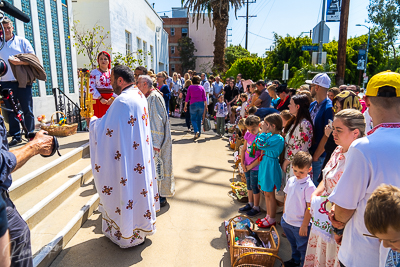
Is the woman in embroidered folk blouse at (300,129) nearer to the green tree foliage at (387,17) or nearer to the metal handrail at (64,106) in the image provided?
the metal handrail at (64,106)

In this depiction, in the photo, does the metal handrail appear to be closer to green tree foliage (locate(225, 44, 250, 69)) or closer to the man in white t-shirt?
the man in white t-shirt

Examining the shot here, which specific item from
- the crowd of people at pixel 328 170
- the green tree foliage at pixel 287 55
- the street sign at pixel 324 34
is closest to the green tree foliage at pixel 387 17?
the green tree foliage at pixel 287 55

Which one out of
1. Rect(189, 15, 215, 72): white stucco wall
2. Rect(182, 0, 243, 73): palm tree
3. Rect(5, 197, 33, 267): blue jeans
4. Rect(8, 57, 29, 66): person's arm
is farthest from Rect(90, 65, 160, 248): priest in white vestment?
Rect(189, 15, 215, 72): white stucco wall

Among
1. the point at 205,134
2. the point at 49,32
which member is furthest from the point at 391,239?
the point at 49,32

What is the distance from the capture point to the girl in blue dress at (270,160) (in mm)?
3609

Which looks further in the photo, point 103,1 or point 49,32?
point 103,1

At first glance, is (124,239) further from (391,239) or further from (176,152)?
(176,152)

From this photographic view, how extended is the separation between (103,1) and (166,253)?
39.4ft

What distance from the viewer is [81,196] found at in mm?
4125

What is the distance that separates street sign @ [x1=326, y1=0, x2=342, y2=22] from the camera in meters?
8.80

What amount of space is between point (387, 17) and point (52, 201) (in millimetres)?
45825

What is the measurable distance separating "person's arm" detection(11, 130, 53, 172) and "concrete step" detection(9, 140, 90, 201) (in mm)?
1994

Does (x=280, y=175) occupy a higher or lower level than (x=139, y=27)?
lower

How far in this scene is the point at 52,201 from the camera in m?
3.55
